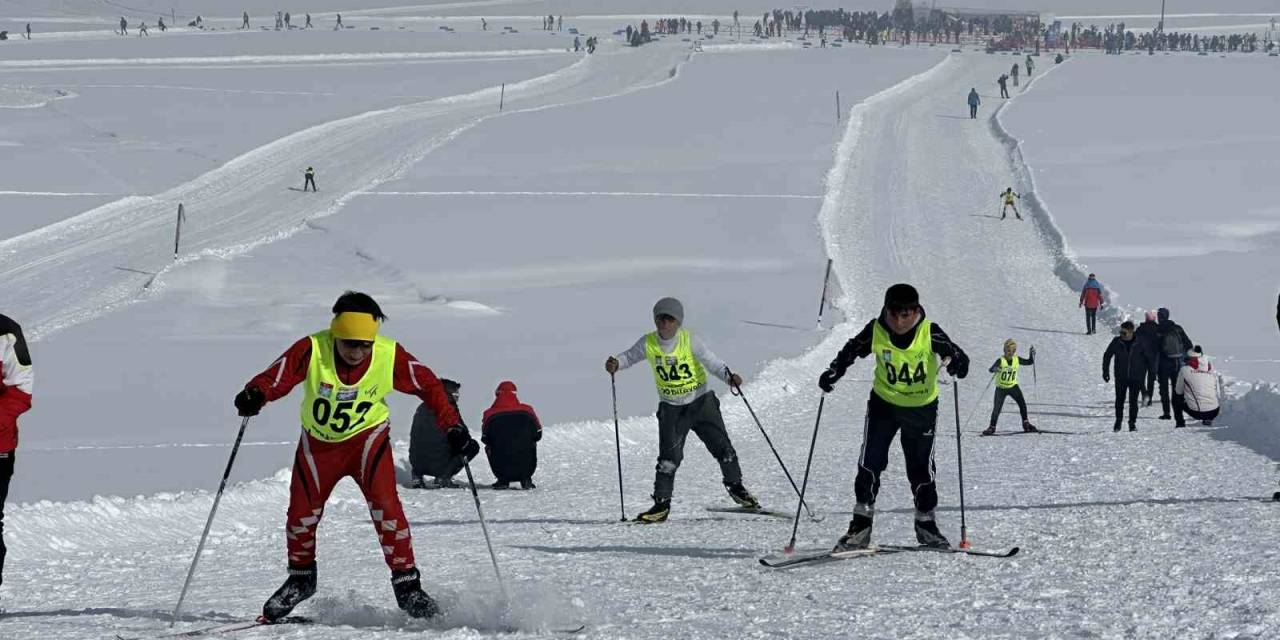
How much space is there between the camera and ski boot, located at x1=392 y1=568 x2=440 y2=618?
6.46 meters

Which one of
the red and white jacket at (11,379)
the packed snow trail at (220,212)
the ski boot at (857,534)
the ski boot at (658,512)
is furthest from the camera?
the packed snow trail at (220,212)

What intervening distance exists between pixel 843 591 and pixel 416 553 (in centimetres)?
310

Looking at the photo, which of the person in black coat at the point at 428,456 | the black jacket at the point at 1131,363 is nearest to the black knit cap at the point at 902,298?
the person in black coat at the point at 428,456

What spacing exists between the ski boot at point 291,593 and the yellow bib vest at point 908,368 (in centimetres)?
305

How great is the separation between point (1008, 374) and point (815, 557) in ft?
30.4

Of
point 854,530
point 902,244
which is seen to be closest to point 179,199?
point 902,244

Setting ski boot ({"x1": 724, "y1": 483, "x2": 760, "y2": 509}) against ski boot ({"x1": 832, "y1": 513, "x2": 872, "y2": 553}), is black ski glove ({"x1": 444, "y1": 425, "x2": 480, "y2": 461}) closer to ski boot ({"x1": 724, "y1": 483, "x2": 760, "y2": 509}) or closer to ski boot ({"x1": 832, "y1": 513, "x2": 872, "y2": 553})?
ski boot ({"x1": 832, "y1": 513, "x2": 872, "y2": 553})

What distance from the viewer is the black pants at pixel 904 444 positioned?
25.7ft

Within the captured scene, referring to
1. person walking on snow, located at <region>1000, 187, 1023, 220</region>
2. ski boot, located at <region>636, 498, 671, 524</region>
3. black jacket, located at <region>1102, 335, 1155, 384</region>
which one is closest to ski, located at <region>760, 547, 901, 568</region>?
ski boot, located at <region>636, 498, 671, 524</region>

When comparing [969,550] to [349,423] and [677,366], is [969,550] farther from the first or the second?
[349,423]

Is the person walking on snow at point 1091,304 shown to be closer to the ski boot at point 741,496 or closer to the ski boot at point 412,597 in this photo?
the ski boot at point 741,496

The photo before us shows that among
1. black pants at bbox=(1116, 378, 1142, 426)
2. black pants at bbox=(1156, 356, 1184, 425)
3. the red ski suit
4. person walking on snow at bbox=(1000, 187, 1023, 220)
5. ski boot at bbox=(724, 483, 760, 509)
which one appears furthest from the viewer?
person walking on snow at bbox=(1000, 187, 1023, 220)

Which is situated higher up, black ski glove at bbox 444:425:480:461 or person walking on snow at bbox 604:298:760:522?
black ski glove at bbox 444:425:480:461

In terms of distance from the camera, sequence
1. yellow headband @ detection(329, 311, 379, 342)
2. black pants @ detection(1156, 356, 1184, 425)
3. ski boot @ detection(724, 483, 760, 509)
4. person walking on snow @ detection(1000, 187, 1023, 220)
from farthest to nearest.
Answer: person walking on snow @ detection(1000, 187, 1023, 220) < black pants @ detection(1156, 356, 1184, 425) < ski boot @ detection(724, 483, 760, 509) < yellow headband @ detection(329, 311, 379, 342)
